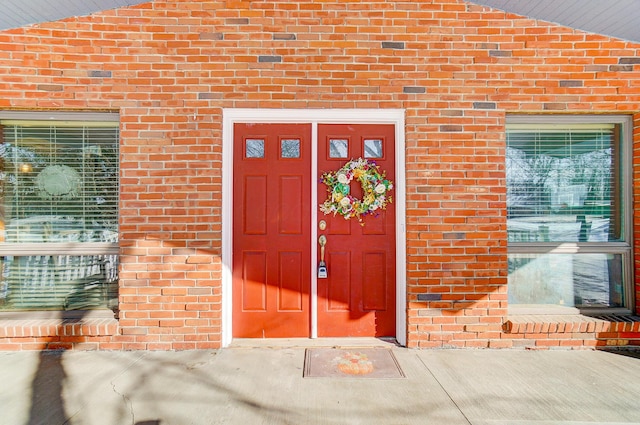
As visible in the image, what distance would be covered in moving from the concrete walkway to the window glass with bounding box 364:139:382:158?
6.37 feet

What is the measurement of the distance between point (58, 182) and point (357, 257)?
3.11 meters

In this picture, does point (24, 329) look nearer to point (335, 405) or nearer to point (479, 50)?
point (335, 405)

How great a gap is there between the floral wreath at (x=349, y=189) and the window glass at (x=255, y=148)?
703 mm

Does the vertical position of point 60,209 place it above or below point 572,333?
above

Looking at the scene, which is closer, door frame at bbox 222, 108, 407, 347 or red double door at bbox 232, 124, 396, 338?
door frame at bbox 222, 108, 407, 347

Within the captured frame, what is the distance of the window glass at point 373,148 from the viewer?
366 cm

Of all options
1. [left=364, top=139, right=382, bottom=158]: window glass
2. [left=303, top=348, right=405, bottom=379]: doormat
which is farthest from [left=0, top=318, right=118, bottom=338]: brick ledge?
[left=364, top=139, right=382, bottom=158]: window glass

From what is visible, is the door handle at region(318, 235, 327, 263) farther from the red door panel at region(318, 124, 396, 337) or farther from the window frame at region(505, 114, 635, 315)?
the window frame at region(505, 114, 635, 315)

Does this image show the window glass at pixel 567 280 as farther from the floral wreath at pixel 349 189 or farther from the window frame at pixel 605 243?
the floral wreath at pixel 349 189

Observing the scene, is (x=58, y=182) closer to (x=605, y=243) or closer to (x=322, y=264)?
(x=322, y=264)

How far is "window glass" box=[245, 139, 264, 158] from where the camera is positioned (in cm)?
364

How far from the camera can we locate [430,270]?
11.4 ft

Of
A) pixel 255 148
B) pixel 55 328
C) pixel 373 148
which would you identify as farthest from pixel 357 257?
pixel 55 328

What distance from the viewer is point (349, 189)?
361cm
